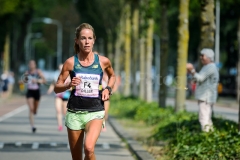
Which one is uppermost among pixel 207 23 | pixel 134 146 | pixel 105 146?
pixel 207 23

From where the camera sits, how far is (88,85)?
7.88m

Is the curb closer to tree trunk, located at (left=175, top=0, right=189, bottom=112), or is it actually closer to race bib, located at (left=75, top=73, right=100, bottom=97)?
tree trunk, located at (left=175, top=0, right=189, bottom=112)

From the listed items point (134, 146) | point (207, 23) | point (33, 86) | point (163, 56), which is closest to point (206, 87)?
point (134, 146)

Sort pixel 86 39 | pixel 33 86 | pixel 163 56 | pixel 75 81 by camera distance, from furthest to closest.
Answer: pixel 163 56 → pixel 33 86 → pixel 86 39 → pixel 75 81

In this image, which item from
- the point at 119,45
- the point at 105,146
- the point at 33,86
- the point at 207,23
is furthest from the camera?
the point at 119,45

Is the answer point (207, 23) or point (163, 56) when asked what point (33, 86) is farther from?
point (207, 23)

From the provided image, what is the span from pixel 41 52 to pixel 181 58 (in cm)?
11075

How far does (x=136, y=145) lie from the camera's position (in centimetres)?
1390

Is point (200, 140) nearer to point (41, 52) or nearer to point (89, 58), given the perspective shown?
point (89, 58)

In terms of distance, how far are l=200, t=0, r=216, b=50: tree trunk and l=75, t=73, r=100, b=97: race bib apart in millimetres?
6811

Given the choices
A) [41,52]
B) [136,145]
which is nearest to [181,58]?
[136,145]

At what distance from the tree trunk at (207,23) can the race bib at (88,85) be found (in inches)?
268

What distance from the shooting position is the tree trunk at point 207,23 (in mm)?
14383

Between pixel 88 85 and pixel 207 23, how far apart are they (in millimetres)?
7005
